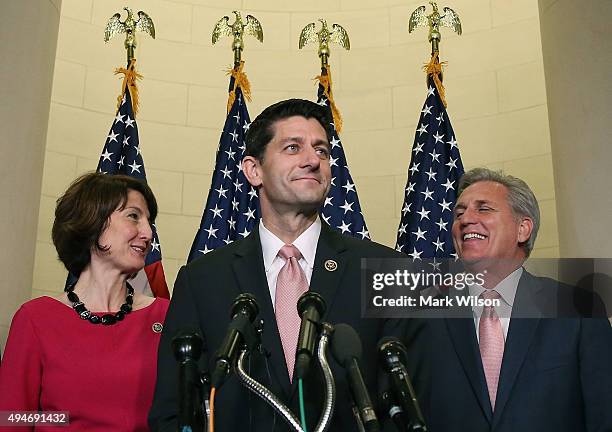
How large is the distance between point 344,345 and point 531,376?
1.07 m

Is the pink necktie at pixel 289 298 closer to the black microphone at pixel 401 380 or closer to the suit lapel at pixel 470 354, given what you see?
the black microphone at pixel 401 380

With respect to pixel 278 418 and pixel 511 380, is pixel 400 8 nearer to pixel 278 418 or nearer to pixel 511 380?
pixel 511 380

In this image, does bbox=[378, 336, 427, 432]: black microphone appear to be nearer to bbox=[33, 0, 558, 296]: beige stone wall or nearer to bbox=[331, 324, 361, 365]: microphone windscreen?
bbox=[331, 324, 361, 365]: microphone windscreen

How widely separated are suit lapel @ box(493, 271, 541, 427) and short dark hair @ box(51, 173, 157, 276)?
1.52 m

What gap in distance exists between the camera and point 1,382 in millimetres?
2877

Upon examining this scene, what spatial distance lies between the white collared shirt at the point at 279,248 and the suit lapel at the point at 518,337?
710 millimetres

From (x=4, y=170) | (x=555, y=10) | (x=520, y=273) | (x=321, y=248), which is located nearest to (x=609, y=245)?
(x=520, y=273)

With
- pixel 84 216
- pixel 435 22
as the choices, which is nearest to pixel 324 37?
pixel 435 22

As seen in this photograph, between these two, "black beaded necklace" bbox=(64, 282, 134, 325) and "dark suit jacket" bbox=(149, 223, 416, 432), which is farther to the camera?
"black beaded necklace" bbox=(64, 282, 134, 325)

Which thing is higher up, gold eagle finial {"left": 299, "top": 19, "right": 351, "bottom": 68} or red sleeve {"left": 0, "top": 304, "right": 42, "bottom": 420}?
gold eagle finial {"left": 299, "top": 19, "right": 351, "bottom": 68}

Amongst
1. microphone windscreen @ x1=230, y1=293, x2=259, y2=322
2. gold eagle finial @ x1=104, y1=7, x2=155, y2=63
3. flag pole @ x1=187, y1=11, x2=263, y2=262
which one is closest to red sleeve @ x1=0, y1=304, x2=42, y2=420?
microphone windscreen @ x1=230, y1=293, x2=259, y2=322

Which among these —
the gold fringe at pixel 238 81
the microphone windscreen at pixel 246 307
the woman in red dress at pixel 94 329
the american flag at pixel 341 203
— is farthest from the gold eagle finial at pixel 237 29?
the microphone windscreen at pixel 246 307

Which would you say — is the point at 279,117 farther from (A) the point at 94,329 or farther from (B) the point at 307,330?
(B) the point at 307,330

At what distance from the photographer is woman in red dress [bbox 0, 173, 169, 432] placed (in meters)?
2.87
